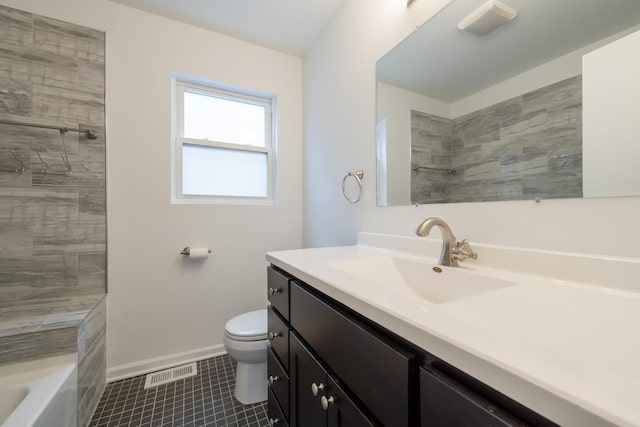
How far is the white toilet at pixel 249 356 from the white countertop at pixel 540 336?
863 millimetres

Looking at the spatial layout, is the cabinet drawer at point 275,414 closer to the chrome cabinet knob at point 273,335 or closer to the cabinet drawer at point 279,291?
the chrome cabinet knob at point 273,335

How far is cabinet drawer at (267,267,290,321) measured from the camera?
0.90 metres

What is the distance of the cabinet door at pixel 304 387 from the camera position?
663mm

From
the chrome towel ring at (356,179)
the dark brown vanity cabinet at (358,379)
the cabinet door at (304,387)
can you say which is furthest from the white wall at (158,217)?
the cabinet door at (304,387)

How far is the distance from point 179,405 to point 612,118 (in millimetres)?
2076

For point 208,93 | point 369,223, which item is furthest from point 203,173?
point 369,223

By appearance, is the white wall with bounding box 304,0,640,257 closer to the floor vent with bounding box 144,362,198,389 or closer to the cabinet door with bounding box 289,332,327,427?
the cabinet door with bounding box 289,332,327,427

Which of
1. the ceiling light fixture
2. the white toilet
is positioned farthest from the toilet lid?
the ceiling light fixture

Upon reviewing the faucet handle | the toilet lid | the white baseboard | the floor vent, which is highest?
the faucet handle

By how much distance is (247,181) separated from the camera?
2.04m

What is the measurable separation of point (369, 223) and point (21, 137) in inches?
79.1

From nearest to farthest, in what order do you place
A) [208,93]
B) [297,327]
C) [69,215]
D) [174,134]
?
[297,327]
[69,215]
[174,134]
[208,93]

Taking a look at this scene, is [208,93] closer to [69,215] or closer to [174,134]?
[174,134]

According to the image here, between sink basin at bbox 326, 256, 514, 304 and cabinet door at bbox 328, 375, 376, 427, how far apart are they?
1.08 feet
